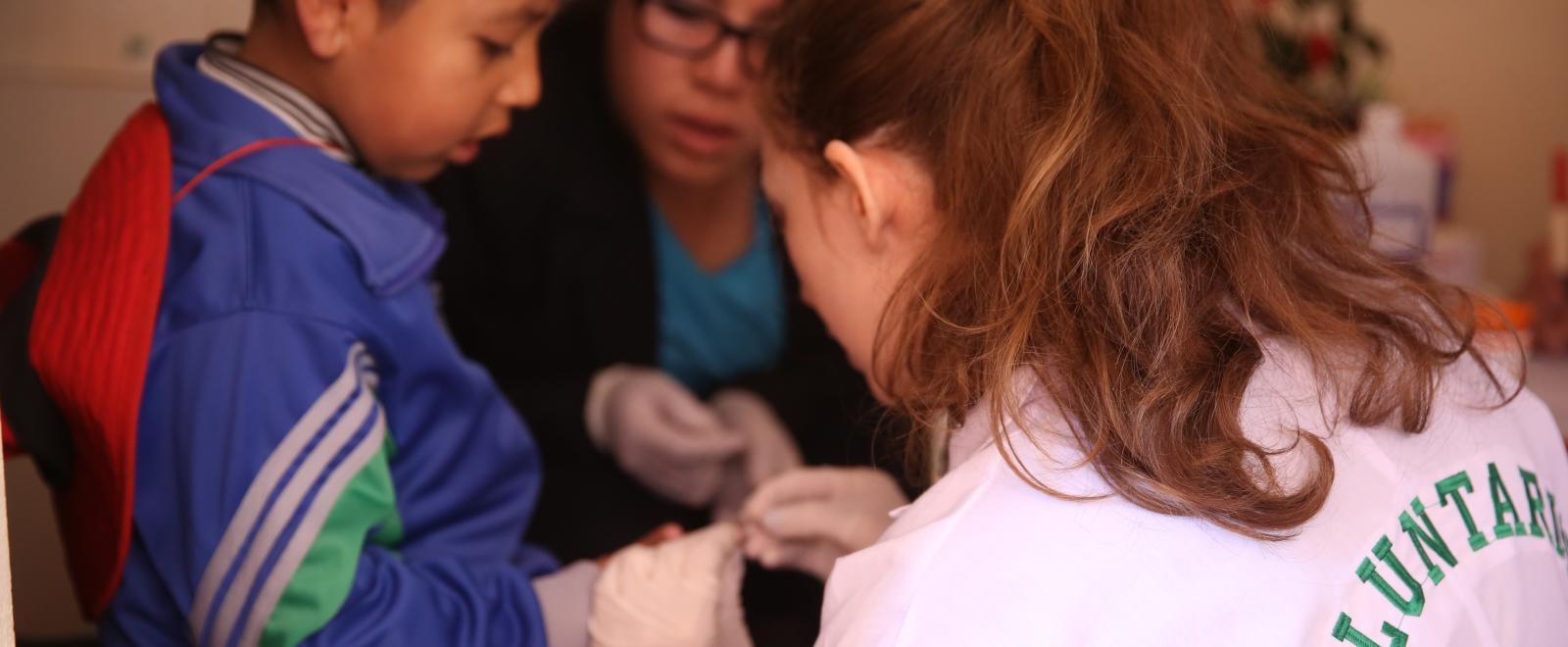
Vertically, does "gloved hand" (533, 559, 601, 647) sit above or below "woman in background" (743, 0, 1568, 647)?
below

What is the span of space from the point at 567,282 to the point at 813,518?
0.45 m

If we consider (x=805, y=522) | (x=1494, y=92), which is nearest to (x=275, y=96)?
(x=805, y=522)

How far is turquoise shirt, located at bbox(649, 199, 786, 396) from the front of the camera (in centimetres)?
147

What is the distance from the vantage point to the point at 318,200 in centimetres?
89

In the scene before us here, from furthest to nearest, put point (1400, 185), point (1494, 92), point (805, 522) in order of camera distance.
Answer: point (1494, 92) → point (1400, 185) → point (805, 522)

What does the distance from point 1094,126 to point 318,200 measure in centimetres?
53

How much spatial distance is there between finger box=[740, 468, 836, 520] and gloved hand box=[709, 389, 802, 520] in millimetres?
233

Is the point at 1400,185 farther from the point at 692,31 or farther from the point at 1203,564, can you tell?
the point at 1203,564

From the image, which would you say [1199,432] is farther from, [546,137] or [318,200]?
[546,137]

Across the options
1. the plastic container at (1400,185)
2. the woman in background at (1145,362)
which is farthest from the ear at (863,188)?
the plastic container at (1400,185)

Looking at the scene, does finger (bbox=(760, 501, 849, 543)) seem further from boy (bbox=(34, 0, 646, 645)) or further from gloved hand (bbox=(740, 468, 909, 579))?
boy (bbox=(34, 0, 646, 645))

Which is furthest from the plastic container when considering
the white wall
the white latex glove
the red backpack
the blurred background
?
the red backpack

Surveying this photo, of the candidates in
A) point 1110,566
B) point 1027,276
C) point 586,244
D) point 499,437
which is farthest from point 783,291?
point 1110,566

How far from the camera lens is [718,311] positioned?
1.50m
